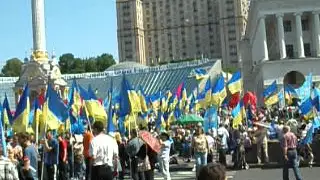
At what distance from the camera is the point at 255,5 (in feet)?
229

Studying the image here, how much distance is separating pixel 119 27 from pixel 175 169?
14959 centimetres

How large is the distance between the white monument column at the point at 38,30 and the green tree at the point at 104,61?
85189 millimetres

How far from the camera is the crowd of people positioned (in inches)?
495

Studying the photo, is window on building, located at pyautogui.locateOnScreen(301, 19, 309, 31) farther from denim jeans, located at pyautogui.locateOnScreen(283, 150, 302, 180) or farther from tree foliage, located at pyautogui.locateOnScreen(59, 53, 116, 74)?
tree foliage, located at pyautogui.locateOnScreen(59, 53, 116, 74)

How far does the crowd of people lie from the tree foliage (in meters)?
121

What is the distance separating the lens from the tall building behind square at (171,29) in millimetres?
167125

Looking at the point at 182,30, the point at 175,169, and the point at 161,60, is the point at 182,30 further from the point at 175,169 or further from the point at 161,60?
the point at 175,169

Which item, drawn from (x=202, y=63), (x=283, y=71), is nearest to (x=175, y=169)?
(x=283, y=71)

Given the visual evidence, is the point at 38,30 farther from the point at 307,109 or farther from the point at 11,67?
the point at 11,67

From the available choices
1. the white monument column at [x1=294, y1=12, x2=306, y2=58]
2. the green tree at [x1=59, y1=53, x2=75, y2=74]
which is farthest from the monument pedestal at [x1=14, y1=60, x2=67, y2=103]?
the green tree at [x1=59, y1=53, x2=75, y2=74]

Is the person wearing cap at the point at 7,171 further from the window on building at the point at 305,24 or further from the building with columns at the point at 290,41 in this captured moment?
the window on building at the point at 305,24

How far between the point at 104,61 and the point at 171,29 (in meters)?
23.8

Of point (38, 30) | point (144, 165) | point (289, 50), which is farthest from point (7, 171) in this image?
point (289, 50)

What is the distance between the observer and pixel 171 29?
16988 cm
